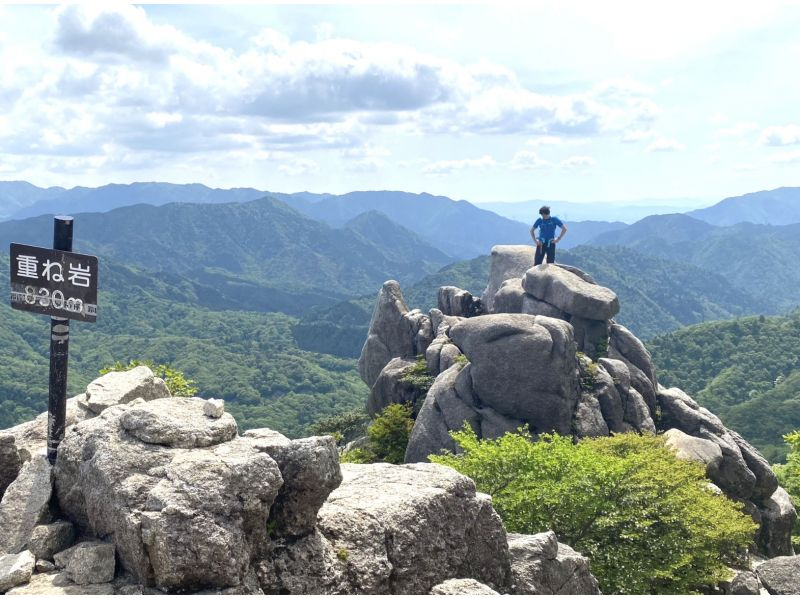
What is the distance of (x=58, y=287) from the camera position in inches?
632

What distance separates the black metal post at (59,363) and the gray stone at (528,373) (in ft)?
102

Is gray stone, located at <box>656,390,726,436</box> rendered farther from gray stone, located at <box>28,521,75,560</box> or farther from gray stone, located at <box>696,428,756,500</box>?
gray stone, located at <box>28,521,75,560</box>

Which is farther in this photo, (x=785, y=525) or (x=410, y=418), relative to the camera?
(x=410, y=418)

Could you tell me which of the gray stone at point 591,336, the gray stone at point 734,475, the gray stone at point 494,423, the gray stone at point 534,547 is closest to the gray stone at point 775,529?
the gray stone at point 734,475

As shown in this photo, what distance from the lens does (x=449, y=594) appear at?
1423 centimetres

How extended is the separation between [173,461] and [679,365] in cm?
19962

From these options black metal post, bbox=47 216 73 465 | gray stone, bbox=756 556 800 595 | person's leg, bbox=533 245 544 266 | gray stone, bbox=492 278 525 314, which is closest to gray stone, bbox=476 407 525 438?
gray stone, bbox=492 278 525 314

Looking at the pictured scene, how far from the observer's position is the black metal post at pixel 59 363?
52.1 ft

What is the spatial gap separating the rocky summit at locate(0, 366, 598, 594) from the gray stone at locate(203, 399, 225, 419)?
31mm

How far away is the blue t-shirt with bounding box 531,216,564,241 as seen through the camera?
50922mm

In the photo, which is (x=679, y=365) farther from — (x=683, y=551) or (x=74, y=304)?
(x=74, y=304)

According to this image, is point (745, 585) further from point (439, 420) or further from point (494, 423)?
point (439, 420)

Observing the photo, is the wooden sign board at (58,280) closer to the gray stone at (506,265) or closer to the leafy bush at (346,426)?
the gray stone at (506,265)

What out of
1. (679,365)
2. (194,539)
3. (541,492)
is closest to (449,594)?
(194,539)
